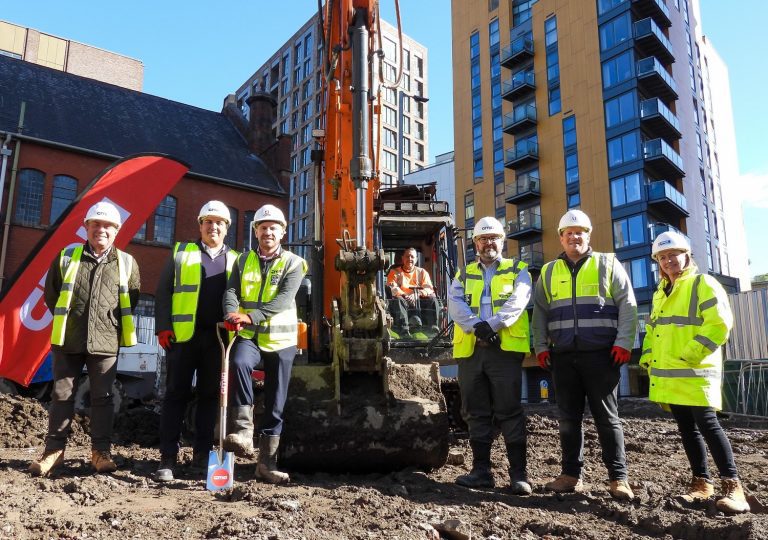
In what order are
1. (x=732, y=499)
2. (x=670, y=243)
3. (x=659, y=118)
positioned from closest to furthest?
(x=732, y=499) < (x=670, y=243) < (x=659, y=118)

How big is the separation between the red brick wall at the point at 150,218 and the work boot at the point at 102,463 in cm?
1624

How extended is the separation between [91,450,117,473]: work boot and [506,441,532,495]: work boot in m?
3.09

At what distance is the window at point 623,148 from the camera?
3244cm

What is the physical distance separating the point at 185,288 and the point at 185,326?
0.32 m

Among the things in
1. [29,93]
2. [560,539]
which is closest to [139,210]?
[560,539]

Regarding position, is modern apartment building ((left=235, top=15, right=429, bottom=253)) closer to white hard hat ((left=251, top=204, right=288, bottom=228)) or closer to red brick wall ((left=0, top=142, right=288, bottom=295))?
red brick wall ((left=0, top=142, right=288, bottom=295))

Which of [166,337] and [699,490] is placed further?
[166,337]

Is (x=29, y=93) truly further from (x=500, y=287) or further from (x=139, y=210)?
(x=500, y=287)

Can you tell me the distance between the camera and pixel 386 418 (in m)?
5.39

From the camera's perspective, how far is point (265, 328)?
16.8ft

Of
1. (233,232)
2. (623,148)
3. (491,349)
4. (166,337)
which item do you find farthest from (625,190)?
(166,337)

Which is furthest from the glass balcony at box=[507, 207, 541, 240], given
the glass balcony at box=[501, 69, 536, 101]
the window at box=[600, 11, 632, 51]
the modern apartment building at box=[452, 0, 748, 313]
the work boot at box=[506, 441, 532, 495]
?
the work boot at box=[506, 441, 532, 495]

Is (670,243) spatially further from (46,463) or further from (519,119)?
(519,119)

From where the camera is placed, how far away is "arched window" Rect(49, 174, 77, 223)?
22344 mm
